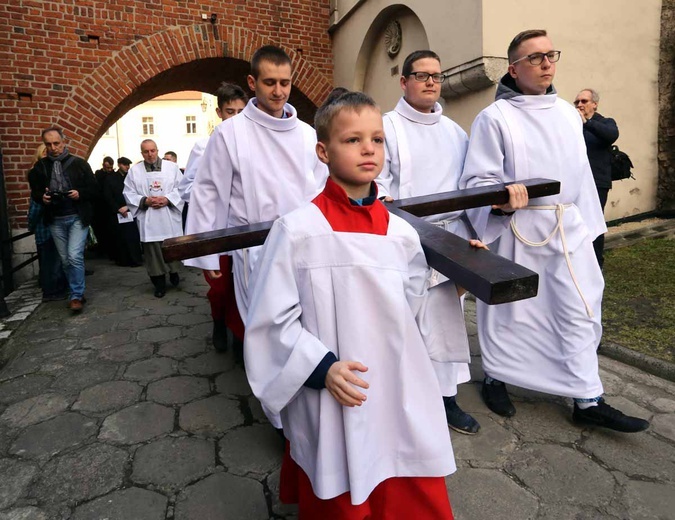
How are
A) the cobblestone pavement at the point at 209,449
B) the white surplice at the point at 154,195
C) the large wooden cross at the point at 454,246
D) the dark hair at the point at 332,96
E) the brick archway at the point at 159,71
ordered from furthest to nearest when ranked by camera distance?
1. the brick archway at the point at 159,71
2. the white surplice at the point at 154,195
3. the cobblestone pavement at the point at 209,449
4. the dark hair at the point at 332,96
5. the large wooden cross at the point at 454,246

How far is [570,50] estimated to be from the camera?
5844mm

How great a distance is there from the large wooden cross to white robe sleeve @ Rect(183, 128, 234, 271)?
1163 millimetres

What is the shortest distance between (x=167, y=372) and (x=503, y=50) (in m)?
4.61

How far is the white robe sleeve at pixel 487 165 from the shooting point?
A: 2.55 metres

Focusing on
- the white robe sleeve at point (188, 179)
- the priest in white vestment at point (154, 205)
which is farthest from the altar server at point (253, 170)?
the priest in white vestment at point (154, 205)

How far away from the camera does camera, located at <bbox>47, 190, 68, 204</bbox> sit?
4.99m

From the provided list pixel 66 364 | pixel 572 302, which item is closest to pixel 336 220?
pixel 572 302

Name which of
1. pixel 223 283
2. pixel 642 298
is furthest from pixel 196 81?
pixel 642 298

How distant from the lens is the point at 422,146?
9.38 ft

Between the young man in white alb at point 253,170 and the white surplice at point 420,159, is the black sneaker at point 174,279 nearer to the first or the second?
the young man in white alb at point 253,170

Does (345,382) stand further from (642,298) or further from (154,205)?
(154,205)

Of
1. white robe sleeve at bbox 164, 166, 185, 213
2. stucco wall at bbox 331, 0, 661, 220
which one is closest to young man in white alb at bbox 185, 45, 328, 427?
stucco wall at bbox 331, 0, 661, 220

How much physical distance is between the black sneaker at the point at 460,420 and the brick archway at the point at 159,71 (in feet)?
22.1

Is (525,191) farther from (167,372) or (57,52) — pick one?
(57,52)
